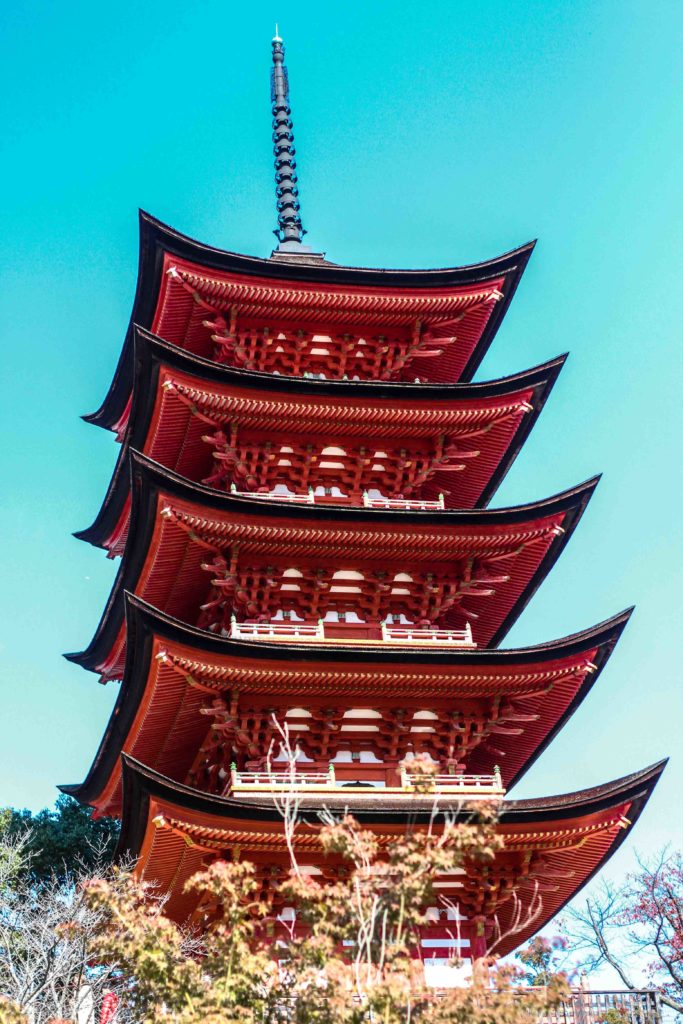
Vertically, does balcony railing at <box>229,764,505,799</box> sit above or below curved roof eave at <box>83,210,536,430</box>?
below

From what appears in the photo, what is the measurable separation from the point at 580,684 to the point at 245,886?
10.3m

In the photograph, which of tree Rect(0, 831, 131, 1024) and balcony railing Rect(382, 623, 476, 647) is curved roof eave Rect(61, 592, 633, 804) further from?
tree Rect(0, 831, 131, 1024)

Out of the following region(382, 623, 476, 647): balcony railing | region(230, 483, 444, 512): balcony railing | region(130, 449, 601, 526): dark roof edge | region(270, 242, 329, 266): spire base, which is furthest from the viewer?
region(270, 242, 329, 266): spire base

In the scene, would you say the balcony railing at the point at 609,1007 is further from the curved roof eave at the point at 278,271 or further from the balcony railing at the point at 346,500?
the curved roof eave at the point at 278,271

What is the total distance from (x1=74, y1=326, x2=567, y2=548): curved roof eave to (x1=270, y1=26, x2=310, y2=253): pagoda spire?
227 inches

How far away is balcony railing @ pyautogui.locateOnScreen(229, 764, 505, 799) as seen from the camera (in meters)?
19.9

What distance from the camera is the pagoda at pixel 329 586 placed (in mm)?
20047

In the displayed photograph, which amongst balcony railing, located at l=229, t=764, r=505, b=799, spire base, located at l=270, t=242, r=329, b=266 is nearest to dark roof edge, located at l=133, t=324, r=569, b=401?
spire base, located at l=270, t=242, r=329, b=266

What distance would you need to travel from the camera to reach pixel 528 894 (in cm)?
2136

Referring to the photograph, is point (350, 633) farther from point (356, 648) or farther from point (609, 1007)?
point (609, 1007)

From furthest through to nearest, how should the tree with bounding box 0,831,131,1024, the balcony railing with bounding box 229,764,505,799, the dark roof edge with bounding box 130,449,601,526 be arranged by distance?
the dark roof edge with bounding box 130,449,601,526
the balcony railing with bounding box 229,764,505,799
the tree with bounding box 0,831,131,1024

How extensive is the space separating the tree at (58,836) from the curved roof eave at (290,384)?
494 inches

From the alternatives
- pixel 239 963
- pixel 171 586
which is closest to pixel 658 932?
pixel 171 586

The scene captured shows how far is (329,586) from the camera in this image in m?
23.4
